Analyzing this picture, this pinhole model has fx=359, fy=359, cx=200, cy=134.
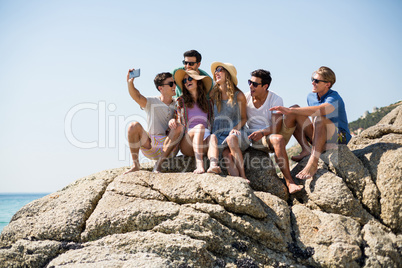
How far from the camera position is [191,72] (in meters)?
8.19

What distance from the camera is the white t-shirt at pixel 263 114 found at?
8.15 m

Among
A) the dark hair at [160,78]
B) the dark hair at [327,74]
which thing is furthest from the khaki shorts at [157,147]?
the dark hair at [327,74]

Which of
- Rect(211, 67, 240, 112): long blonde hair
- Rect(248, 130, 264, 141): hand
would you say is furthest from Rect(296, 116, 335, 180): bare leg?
Rect(211, 67, 240, 112): long blonde hair

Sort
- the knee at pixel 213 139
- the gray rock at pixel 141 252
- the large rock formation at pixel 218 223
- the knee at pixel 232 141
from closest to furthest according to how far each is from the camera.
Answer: the gray rock at pixel 141 252 → the large rock formation at pixel 218 223 → the knee at pixel 213 139 → the knee at pixel 232 141

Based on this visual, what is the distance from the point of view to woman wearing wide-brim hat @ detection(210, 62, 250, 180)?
26.2 feet

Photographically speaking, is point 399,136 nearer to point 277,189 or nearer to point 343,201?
point 343,201

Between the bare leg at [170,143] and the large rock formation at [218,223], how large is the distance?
72 centimetres

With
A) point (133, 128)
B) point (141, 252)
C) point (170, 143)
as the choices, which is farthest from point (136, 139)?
point (141, 252)

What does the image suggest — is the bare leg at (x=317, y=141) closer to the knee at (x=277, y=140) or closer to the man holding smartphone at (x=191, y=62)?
the knee at (x=277, y=140)

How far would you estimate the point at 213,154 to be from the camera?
24.0ft

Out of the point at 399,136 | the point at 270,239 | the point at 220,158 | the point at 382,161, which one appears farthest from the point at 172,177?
the point at 399,136

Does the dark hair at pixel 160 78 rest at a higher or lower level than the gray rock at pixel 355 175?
higher

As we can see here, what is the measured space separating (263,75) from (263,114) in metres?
0.89

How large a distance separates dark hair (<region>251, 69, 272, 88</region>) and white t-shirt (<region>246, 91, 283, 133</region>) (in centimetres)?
32
